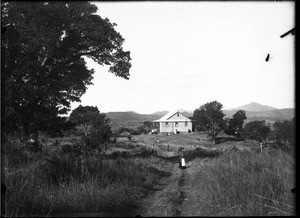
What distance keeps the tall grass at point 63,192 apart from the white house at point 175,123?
155 feet

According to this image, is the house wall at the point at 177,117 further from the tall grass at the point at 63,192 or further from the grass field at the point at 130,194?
the tall grass at the point at 63,192

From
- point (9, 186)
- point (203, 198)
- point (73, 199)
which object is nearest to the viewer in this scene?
point (9, 186)

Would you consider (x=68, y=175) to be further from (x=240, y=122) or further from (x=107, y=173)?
(x=240, y=122)

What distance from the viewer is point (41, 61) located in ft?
25.7

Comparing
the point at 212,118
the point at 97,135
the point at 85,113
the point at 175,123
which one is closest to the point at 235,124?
the point at 212,118

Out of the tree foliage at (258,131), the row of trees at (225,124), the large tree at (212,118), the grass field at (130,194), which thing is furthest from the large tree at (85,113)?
the large tree at (212,118)

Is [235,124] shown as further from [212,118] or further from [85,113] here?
[85,113]

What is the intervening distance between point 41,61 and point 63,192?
4.39 m

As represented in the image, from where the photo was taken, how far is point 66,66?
9211mm

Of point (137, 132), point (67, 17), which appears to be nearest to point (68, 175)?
point (67, 17)

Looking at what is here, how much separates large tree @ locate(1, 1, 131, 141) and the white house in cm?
4448

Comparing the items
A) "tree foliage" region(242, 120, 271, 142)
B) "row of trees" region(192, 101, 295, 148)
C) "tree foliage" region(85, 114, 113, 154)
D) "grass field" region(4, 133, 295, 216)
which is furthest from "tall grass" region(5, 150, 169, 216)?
"row of trees" region(192, 101, 295, 148)

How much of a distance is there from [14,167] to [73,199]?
2244mm

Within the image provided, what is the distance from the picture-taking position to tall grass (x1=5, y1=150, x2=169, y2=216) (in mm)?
4098
